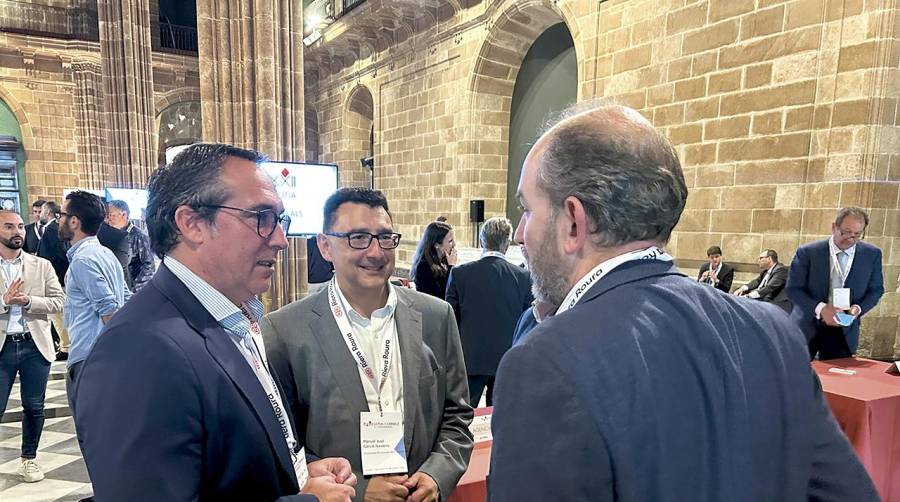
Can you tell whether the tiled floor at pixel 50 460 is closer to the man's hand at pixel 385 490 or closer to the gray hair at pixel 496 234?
the man's hand at pixel 385 490

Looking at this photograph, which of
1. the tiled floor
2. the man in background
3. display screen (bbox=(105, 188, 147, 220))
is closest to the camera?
the tiled floor

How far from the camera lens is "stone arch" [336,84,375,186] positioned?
1419 cm

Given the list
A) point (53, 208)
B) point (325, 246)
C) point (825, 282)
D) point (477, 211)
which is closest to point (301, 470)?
point (325, 246)

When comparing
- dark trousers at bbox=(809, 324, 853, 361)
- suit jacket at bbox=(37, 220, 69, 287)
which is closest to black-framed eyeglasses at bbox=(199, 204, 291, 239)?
dark trousers at bbox=(809, 324, 853, 361)

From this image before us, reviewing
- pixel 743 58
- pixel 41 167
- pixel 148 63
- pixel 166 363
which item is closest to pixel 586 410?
pixel 166 363

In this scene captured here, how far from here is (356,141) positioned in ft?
47.5

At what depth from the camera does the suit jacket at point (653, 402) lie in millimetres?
652

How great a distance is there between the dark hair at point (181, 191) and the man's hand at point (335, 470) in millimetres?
678

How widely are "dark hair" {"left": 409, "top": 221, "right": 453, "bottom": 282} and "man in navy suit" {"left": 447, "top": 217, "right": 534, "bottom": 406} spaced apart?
0.42m

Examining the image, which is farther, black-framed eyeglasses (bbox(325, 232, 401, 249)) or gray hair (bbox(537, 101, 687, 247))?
black-framed eyeglasses (bbox(325, 232, 401, 249))

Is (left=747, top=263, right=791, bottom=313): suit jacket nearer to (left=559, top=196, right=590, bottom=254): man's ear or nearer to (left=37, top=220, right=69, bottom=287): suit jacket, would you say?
(left=559, top=196, right=590, bottom=254): man's ear

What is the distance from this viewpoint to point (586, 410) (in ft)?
2.12

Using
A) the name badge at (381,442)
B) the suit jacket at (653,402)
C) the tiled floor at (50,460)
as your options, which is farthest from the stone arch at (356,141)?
the suit jacket at (653,402)

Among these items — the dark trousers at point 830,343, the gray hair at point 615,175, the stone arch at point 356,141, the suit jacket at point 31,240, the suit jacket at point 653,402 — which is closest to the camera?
the suit jacket at point 653,402
